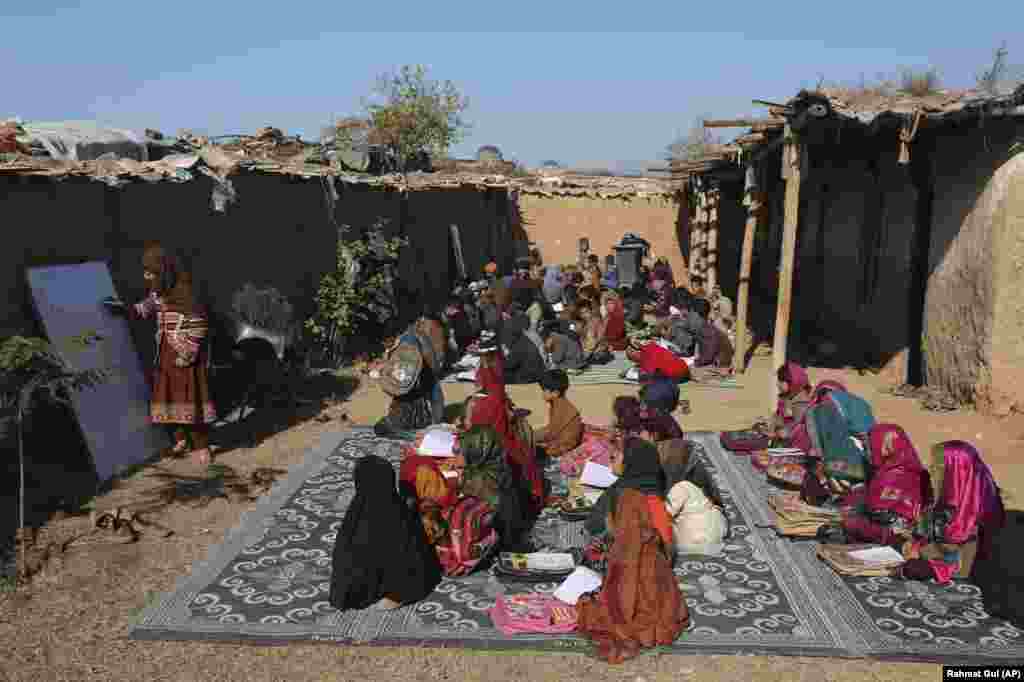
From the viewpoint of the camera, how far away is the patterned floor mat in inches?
159

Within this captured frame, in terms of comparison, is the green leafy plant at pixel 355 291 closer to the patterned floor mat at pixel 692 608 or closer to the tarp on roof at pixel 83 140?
the tarp on roof at pixel 83 140

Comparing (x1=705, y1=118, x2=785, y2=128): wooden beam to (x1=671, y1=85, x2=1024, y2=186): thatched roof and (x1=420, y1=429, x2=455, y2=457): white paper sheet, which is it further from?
(x1=420, y1=429, x2=455, y2=457): white paper sheet

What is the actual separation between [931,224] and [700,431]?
144 inches

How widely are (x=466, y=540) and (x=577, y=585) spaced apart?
0.68 metres

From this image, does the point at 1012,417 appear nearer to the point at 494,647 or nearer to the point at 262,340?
the point at 494,647

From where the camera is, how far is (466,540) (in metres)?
4.74

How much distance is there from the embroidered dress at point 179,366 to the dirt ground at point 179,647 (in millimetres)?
413

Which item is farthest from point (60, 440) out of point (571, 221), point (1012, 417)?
point (571, 221)

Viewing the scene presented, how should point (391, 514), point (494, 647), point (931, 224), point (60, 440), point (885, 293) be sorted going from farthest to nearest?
point (885, 293), point (931, 224), point (60, 440), point (391, 514), point (494, 647)

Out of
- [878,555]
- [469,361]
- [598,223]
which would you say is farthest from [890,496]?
[598,223]

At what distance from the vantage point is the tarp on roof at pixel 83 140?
309 inches

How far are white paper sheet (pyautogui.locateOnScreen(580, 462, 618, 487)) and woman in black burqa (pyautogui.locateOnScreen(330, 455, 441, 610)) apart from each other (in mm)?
1895

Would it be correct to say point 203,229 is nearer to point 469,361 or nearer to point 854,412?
point 469,361

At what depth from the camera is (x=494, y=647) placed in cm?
399
